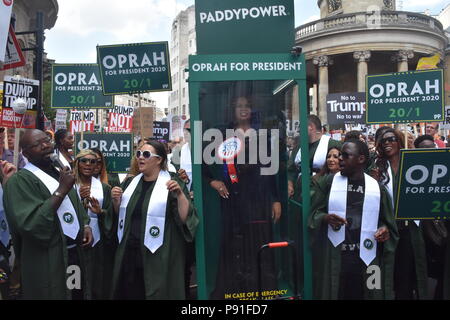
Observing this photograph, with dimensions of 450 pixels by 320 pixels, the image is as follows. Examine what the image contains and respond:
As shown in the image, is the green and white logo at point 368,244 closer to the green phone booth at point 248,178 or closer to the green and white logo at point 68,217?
the green phone booth at point 248,178

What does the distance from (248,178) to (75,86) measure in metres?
4.36

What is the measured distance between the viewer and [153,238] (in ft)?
11.3

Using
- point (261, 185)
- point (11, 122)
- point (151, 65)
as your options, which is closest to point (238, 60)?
point (261, 185)

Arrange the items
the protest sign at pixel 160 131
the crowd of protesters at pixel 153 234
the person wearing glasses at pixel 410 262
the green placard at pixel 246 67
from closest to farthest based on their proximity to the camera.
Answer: the crowd of protesters at pixel 153 234, the green placard at pixel 246 67, the person wearing glasses at pixel 410 262, the protest sign at pixel 160 131

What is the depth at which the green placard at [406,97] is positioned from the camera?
562cm

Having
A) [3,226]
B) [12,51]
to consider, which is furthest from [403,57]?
[3,226]

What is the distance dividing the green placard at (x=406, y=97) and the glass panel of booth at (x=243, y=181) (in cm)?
235

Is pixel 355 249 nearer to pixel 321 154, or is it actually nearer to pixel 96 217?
pixel 321 154

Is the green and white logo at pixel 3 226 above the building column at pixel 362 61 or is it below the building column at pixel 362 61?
below

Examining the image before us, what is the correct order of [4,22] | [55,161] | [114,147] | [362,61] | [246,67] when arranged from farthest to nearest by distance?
[362,61], [114,147], [4,22], [55,161], [246,67]

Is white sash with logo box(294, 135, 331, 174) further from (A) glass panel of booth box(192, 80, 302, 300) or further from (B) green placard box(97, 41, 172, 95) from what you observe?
(B) green placard box(97, 41, 172, 95)

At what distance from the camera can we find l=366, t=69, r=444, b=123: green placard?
5618mm

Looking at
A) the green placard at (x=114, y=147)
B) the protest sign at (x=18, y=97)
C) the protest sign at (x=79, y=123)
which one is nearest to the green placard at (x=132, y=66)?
the green placard at (x=114, y=147)

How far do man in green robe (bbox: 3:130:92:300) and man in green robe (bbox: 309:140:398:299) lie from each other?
2205 mm
